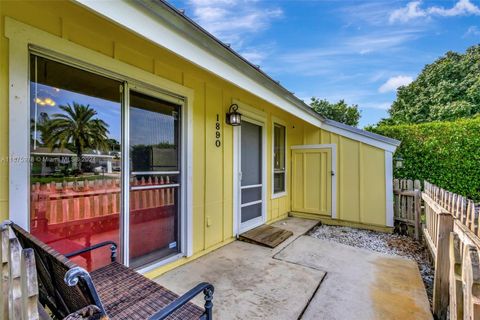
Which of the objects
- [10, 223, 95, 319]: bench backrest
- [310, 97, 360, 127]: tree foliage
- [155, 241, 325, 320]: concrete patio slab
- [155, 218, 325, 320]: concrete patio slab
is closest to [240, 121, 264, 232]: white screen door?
[155, 218, 325, 320]: concrete patio slab

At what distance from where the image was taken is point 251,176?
466 cm

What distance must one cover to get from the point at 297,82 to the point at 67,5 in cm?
1305

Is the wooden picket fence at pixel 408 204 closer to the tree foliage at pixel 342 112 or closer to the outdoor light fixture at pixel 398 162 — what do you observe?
the outdoor light fixture at pixel 398 162

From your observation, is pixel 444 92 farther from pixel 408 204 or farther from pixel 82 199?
pixel 82 199

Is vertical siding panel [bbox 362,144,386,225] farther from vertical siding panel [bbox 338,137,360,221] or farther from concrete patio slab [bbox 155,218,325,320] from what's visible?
concrete patio slab [bbox 155,218,325,320]

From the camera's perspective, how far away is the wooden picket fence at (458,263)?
46.7 inches

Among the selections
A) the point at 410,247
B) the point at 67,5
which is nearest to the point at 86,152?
the point at 67,5

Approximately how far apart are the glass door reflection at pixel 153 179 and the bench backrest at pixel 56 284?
110 cm

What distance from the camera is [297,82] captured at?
1347cm

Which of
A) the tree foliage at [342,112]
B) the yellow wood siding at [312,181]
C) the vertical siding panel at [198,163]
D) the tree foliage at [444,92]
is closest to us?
the vertical siding panel at [198,163]

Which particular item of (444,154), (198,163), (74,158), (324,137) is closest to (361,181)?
(324,137)

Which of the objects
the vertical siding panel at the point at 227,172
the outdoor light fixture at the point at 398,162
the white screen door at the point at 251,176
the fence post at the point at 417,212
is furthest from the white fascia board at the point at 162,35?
the outdoor light fixture at the point at 398,162

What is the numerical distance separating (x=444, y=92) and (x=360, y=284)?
646 inches

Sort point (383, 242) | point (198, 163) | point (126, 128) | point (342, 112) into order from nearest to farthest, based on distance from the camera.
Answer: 1. point (126, 128)
2. point (198, 163)
3. point (383, 242)
4. point (342, 112)
